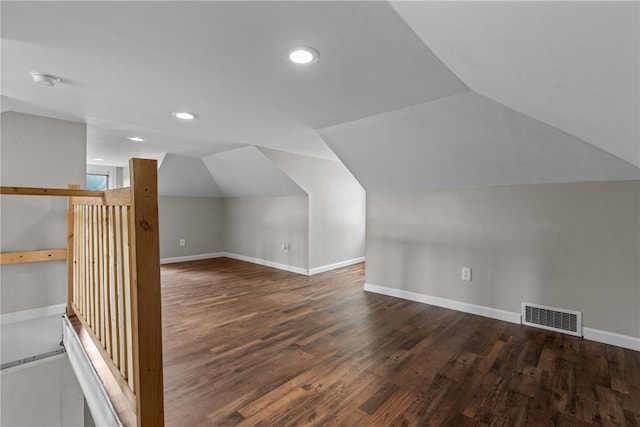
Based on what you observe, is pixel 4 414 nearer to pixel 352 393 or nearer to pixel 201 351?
pixel 201 351

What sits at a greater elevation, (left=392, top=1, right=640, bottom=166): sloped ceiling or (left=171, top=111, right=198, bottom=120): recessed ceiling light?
(left=171, top=111, right=198, bottom=120): recessed ceiling light

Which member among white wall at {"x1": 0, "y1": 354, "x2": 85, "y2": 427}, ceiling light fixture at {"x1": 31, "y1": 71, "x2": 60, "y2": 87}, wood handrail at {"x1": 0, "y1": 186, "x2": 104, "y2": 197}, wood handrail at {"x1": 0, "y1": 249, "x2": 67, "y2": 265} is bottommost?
white wall at {"x1": 0, "y1": 354, "x2": 85, "y2": 427}

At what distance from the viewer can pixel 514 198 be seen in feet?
9.59

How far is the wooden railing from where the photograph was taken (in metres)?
1.20

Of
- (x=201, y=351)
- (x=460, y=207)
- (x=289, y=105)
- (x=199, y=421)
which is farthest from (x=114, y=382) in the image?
(x=460, y=207)

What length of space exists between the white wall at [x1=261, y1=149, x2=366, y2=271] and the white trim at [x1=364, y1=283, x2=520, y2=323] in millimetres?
1308

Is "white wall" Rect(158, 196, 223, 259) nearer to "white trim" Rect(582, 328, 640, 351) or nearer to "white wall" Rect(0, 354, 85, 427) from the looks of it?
"white wall" Rect(0, 354, 85, 427)

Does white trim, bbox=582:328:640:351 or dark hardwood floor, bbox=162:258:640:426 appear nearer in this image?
dark hardwood floor, bbox=162:258:640:426

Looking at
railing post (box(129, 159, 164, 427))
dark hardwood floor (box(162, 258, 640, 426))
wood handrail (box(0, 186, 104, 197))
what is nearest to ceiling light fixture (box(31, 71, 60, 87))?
wood handrail (box(0, 186, 104, 197))

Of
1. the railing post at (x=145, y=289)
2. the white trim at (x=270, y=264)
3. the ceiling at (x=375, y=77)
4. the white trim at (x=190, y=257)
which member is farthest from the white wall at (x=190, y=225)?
the railing post at (x=145, y=289)

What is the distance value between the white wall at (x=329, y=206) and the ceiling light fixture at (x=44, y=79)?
2.44m

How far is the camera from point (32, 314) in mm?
2869

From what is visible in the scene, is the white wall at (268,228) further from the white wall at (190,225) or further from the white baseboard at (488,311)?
the white baseboard at (488,311)

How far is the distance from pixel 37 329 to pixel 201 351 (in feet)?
6.13
